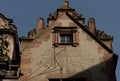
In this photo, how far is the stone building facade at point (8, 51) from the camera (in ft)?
73.5

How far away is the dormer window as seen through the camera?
24891 mm

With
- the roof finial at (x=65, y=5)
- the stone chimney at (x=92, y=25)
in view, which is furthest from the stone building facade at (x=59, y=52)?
the roof finial at (x=65, y=5)

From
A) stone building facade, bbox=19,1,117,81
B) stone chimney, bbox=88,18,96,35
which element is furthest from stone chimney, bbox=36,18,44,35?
stone chimney, bbox=88,18,96,35

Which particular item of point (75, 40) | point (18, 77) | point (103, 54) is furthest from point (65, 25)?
point (18, 77)

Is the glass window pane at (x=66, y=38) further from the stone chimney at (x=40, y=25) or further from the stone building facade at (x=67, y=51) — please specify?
the stone chimney at (x=40, y=25)

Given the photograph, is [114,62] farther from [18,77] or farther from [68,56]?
[18,77]

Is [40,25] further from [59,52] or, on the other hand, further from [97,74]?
[97,74]

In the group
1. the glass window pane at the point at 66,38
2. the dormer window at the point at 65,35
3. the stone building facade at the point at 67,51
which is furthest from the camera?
the glass window pane at the point at 66,38

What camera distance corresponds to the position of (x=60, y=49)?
24359 mm

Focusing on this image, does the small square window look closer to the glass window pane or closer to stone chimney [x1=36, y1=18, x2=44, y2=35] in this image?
the glass window pane

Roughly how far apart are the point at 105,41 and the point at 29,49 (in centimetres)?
427

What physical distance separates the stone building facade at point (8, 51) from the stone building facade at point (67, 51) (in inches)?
19.3

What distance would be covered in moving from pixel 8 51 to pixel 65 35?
3.57 m

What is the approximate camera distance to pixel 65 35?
25453 mm
